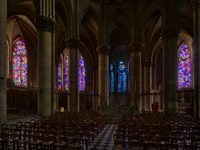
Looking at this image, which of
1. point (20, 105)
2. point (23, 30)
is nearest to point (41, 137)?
point (20, 105)

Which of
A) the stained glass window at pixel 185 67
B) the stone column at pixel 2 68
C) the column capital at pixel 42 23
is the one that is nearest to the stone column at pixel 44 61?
the column capital at pixel 42 23

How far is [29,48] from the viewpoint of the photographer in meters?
41.7

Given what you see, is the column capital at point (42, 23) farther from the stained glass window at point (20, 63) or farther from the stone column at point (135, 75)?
the stained glass window at point (20, 63)

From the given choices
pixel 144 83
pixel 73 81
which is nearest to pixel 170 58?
pixel 73 81

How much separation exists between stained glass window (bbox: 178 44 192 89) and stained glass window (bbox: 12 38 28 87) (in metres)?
29.1

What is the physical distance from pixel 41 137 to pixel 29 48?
34269 mm

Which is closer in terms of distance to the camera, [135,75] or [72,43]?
[72,43]

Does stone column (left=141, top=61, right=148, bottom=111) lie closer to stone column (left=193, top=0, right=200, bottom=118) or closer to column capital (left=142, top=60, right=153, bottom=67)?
column capital (left=142, top=60, right=153, bottom=67)

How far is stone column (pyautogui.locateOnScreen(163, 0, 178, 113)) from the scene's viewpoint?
2591cm

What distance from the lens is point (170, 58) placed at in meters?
26.5

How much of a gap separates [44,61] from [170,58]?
1418 centimetres

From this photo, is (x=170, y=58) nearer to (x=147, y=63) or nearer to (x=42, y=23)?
(x=42, y=23)

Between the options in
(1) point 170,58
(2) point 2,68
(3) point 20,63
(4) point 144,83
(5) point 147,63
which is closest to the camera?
(2) point 2,68

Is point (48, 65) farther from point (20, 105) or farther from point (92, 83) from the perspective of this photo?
point (92, 83)
